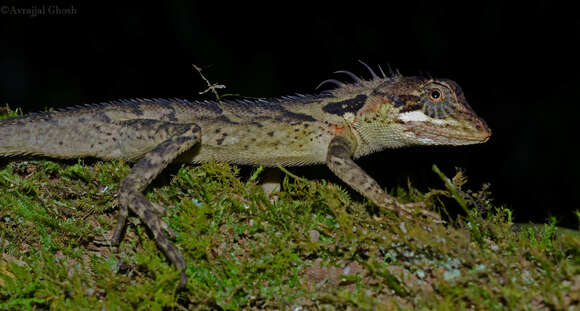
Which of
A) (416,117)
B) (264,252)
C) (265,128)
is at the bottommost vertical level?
(264,252)

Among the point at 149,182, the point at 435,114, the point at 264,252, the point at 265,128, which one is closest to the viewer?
the point at 264,252

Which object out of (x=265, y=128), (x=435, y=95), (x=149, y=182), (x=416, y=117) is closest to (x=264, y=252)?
(x=149, y=182)

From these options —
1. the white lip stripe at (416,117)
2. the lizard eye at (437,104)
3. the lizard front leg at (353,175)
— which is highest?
the lizard eye at (437,104)

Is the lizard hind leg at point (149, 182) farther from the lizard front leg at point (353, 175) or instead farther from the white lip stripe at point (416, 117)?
the white lip stripe at point (416, 117)

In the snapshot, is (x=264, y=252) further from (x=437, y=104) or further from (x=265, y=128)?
(x=437, y=104)

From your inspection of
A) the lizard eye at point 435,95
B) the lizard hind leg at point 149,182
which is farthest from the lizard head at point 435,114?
the lizard hind leg at point 149,182

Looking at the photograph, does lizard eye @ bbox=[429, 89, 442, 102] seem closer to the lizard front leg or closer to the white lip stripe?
the white lip stripe

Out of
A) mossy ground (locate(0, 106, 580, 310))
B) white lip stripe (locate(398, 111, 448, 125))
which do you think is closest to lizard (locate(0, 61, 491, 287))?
white lip stripe (locate(398, 111, 448, 125))
